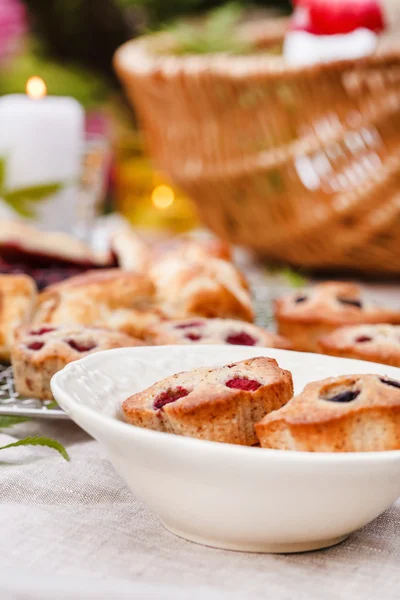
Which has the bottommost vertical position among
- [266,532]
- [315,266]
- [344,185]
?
[315,266]

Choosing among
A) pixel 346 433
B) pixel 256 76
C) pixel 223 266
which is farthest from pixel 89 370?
pixel 256 76

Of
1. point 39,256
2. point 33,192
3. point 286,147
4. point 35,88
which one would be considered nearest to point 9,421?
point 39,256

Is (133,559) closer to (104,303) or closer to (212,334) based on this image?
(212,334)

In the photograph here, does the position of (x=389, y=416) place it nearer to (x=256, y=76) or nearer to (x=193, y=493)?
(x=193, y=493)

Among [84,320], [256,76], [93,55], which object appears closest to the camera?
[84,320]

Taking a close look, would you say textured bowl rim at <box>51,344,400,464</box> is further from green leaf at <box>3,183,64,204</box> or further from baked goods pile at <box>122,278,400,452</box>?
green leaf at <box>3,183,64,204</box>

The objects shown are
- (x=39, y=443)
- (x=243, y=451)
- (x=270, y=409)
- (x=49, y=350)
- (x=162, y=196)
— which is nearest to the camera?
(x=243, y=451)
